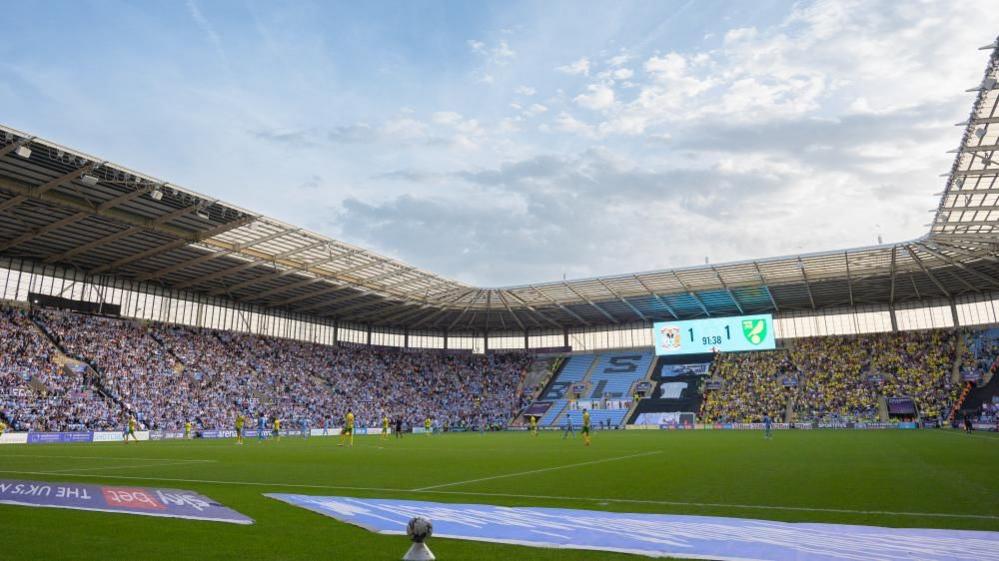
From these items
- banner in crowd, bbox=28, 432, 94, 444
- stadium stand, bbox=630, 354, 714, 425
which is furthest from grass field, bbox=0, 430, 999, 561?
stadium stand, bbox=630, 354, 714, 425

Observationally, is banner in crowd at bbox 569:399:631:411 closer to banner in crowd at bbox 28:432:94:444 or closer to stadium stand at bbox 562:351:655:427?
stadium stand at bbox 562:351:655:427

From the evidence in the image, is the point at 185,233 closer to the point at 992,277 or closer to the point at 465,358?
the point at 465,358

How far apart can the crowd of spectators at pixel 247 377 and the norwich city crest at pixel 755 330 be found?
82.8 feet

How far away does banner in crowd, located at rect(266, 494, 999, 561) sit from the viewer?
5.96m

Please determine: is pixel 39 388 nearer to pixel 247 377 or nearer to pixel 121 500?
pixel 247 377

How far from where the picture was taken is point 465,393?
68250 mm

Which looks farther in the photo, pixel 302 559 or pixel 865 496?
pixel 865 496

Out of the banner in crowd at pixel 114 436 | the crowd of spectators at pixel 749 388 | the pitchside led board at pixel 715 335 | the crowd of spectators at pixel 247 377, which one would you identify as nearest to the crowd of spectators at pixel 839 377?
the crowd of spectators at pixel 749 388

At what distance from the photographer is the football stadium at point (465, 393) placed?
7473mm

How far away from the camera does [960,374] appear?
49750 mm

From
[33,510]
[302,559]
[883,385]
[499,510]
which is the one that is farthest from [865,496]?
[883,385]

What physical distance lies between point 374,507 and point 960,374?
5660cm

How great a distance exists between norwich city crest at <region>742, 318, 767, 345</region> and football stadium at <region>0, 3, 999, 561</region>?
0.77 feet

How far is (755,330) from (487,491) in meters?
50.9
